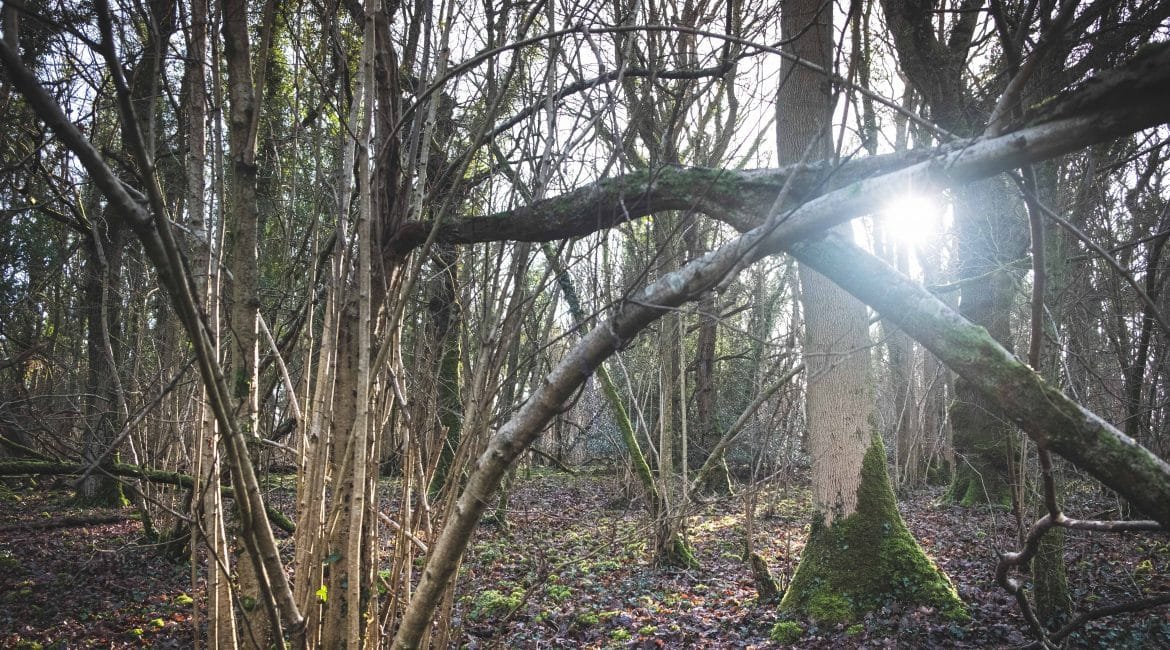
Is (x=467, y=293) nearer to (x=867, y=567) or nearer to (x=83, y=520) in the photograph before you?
(x=867, y=567)

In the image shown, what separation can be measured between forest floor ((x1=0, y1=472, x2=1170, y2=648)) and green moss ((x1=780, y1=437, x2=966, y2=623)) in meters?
0.13

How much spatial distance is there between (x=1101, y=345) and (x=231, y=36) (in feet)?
32.5

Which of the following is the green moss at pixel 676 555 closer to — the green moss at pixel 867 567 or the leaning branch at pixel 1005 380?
the green moss at pixel 867 567

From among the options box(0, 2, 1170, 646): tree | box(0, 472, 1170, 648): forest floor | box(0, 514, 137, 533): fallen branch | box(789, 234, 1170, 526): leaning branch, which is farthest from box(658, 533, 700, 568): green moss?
box(0, 514, 137, 533): fallen branch

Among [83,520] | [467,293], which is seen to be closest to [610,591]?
[467,293]

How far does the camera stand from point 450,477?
7.64ft

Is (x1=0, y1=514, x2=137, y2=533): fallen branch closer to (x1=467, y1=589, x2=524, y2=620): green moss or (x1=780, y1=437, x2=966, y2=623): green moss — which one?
(x1=467, y1=589, x2=524, y2=620): green moss

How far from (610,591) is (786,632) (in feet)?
6.04

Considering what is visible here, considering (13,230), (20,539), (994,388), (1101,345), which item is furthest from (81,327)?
(1101,345)

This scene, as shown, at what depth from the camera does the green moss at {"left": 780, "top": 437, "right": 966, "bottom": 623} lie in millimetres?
4348

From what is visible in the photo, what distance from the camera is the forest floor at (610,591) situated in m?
4.05

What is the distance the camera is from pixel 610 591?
5535 mm

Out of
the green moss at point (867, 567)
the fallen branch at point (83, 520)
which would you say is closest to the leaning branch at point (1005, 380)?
the green moss at point (867, 567)

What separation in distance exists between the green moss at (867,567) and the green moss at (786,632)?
221 mm
